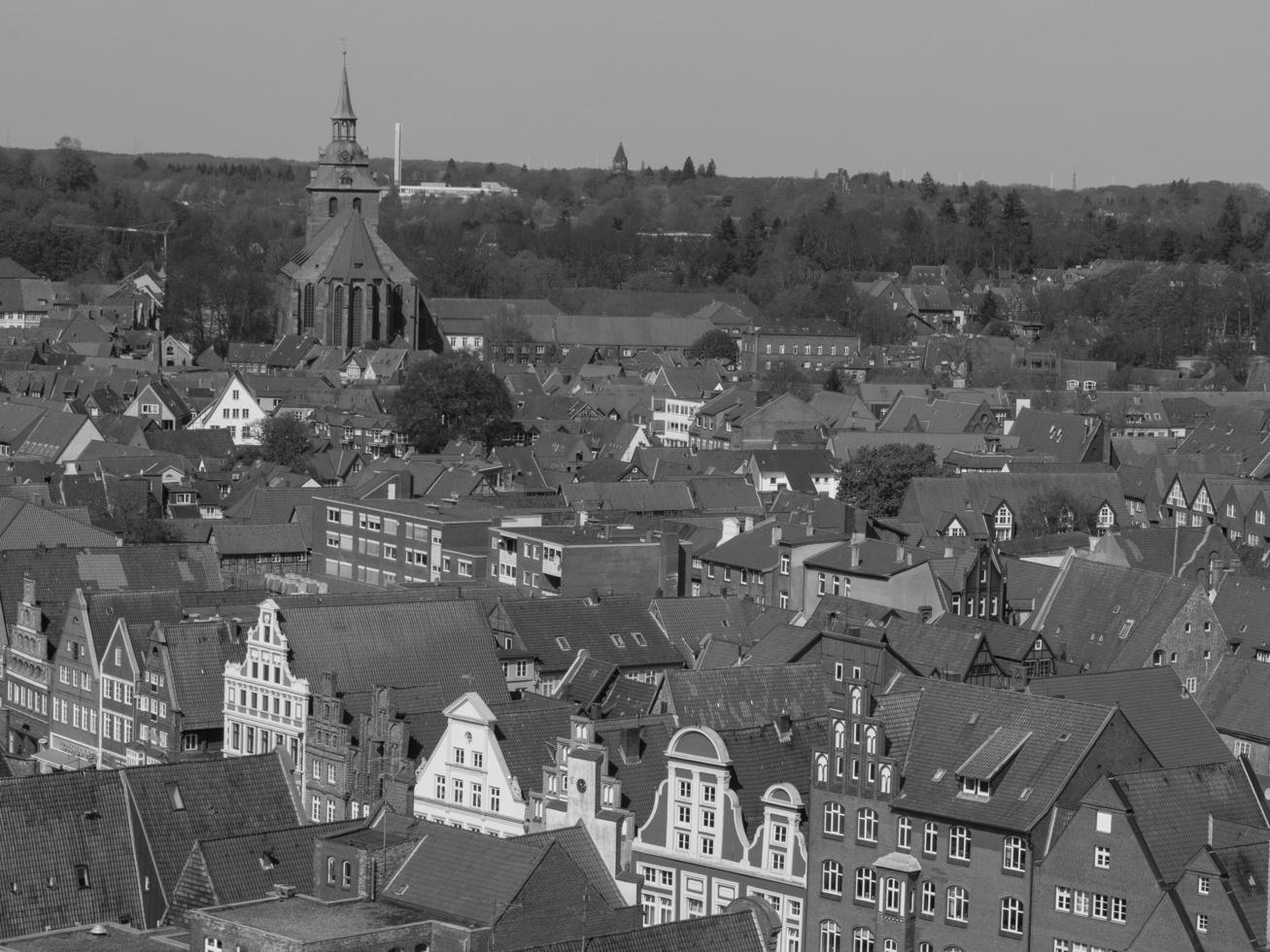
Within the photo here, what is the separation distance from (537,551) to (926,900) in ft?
107

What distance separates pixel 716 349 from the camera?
151m

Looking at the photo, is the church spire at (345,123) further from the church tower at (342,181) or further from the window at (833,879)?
the window at (833,879)

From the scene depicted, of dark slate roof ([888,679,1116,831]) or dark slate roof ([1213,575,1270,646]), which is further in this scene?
dark slate roof ([1213,575,1270,646])

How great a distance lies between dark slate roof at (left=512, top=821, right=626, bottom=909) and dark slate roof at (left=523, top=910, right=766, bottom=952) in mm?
4287

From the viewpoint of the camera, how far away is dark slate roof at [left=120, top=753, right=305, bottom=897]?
37.8m

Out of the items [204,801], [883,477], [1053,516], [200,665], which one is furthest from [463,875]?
[883,477]

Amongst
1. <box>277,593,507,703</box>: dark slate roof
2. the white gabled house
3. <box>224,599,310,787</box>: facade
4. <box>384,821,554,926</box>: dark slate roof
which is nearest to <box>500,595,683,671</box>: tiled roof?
<box>277,593,507,703</box>: dark slate roof

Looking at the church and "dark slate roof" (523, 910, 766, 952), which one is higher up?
the church

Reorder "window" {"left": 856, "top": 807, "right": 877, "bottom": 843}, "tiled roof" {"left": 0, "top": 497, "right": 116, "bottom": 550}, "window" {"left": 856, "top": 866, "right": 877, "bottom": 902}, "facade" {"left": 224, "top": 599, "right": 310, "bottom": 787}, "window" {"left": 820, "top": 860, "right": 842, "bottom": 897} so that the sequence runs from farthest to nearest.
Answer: "tiled roof" {"left": 0, "top": 497, "right": 116, "bottom": 550}
"facade" {"left": 224, "top": 599, "right": 310, "bottom": 787}
"window" {"left": 820, "top": 860, "right": 842, "bottom": 897}
"window" {"left": 856, "top": 807, "right": 877, "bottom": 843}
"window" {"left": 856, "top": 866, "right": 877, "bottom": 902}

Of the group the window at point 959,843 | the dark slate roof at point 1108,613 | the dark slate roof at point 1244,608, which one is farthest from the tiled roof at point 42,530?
the window at point 959,843

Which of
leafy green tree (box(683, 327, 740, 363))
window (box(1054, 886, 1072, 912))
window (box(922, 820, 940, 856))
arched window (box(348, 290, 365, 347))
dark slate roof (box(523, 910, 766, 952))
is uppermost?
arched window (box(348, 290, 365, 347))

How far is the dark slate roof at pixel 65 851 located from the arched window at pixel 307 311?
352 feet

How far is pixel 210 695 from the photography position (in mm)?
52656

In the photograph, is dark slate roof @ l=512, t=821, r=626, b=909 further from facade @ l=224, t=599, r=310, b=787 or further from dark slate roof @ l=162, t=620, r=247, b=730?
dark slate roof @ l=162, t=620, r=247, b=730
